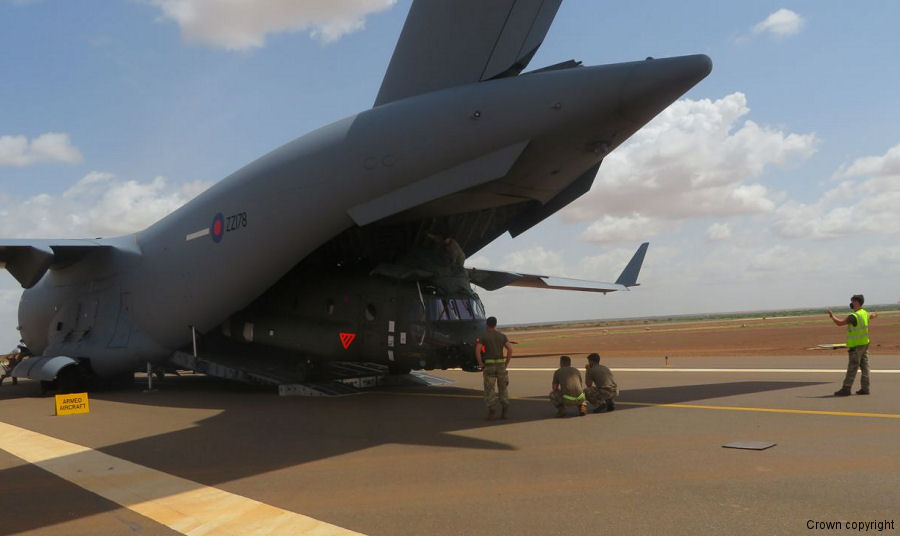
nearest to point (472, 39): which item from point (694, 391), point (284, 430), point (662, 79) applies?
point (662, 79)

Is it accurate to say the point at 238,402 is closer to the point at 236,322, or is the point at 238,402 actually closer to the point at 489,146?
the point at 236,322

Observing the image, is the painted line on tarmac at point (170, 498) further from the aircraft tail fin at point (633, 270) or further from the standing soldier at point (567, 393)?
the aircraft tail fin at point (633, 270)

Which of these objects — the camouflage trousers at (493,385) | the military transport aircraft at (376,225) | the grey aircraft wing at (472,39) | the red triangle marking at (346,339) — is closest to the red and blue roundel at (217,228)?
the military transport aircraft at (376,225)

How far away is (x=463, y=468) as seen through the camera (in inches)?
287

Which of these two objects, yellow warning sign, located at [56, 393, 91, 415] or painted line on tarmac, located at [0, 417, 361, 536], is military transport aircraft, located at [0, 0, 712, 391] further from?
painted line on tarmac, located at [0, 417, 361, 536]

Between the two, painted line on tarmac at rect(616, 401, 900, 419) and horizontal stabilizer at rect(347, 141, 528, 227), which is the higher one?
horizontal stabilizer at rect(347, 141, 528, 227)

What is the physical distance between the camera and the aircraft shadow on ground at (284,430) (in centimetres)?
735

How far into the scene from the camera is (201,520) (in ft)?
18.6

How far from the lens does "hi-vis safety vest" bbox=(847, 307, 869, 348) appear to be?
1149 cm

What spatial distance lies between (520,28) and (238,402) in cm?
1024

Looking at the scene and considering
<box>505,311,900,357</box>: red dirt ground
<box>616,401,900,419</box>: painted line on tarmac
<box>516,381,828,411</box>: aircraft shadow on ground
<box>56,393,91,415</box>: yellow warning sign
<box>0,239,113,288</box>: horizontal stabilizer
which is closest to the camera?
<box>616,401,900,419</box>: painted line on tarmac

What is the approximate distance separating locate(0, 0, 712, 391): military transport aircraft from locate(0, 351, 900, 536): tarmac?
2.56m

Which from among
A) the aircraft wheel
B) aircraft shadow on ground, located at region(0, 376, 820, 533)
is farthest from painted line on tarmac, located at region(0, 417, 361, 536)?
the aircraft wheel

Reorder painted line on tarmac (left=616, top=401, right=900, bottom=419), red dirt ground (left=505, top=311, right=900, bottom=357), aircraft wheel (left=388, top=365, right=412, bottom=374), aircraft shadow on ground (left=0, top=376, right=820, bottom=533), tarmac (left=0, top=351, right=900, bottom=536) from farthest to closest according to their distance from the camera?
1. red dirt ground (left=505, top=311, right=900, bottom=357)
2. aircraft wheel (left=388, top=365, right=412, bottom=374)
3. painted line on tarmac (left=616, top=401, right=900, bottom=419)
4. aircraft shadow on ground (left=0, top=376, right=820, bottom=533)
5. tarmac (left=0, top=351, right=900, bottom=536)
